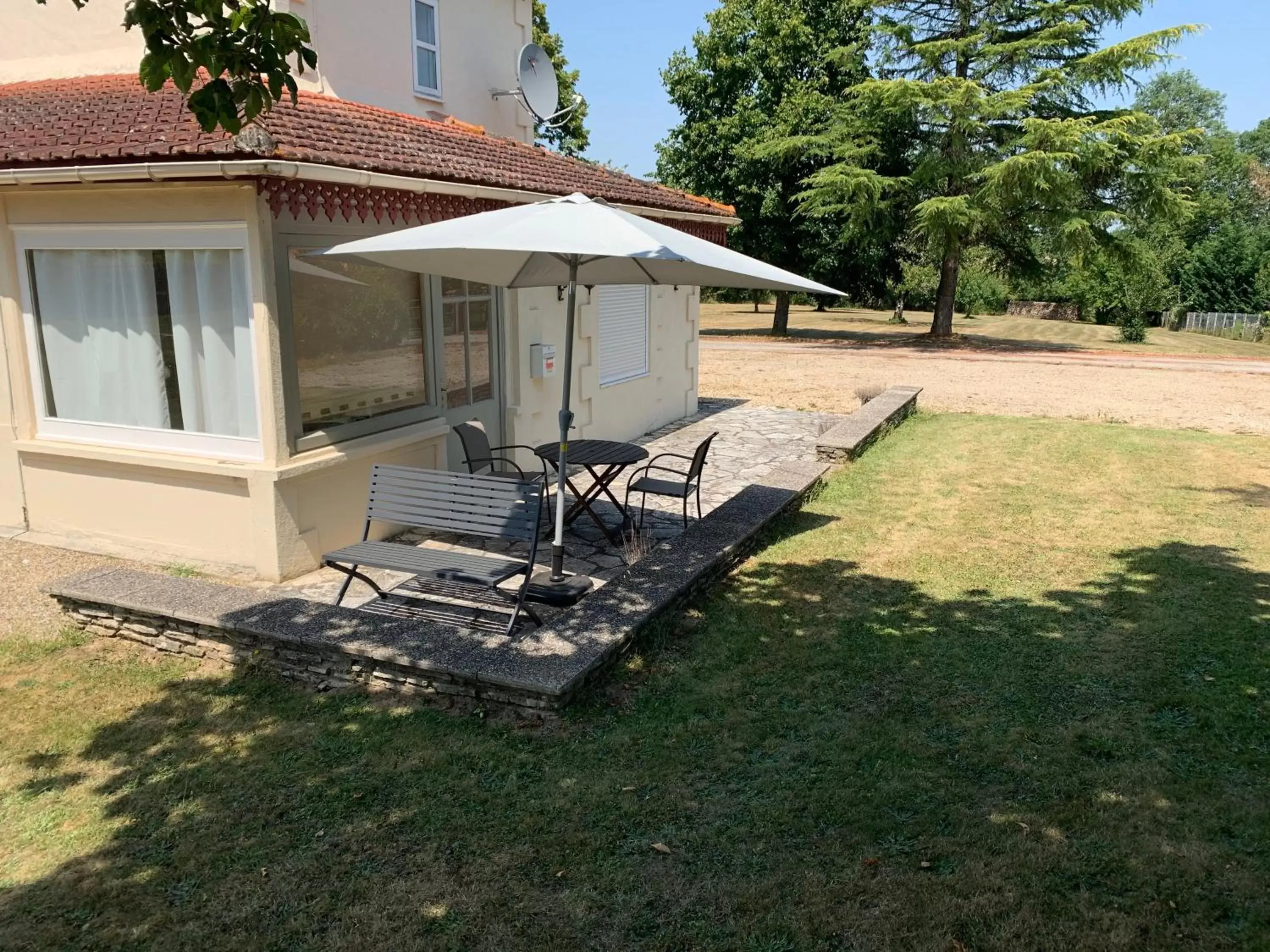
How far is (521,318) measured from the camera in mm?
9562

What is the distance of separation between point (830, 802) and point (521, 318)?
6.70 meters

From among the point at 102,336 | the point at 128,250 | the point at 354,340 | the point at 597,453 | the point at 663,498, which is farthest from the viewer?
the point at 663,498

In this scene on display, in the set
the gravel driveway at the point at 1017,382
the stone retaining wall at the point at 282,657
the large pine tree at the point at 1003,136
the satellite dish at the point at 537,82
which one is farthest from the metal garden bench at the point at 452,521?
the large pine tree at the point at 1003,136

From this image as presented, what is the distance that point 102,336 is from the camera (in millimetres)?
7277

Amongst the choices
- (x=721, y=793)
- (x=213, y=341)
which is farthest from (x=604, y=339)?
(x=721, y=793)

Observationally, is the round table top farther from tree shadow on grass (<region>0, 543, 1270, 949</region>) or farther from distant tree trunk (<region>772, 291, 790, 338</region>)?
distant tree trunk (<region>772, 291, 790, 338</region>)

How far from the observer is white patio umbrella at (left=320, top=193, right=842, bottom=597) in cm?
504

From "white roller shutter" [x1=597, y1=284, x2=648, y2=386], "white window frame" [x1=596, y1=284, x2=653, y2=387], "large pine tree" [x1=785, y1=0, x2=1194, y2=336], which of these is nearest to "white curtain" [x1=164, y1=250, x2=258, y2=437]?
"white window frame" [x1=596, y1=284, x2=653, y2=387]

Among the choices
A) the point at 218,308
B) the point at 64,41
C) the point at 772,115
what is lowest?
the point at 218,308

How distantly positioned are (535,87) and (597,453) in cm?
637

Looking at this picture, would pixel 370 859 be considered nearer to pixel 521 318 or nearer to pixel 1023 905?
pixel 1023 905

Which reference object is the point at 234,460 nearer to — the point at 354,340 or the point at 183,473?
the point at 183,473

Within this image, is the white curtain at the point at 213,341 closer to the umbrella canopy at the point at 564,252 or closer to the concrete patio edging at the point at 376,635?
the umbrella canopy at the point at 564,252

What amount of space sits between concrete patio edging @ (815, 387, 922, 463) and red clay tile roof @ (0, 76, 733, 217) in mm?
3878
